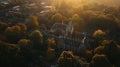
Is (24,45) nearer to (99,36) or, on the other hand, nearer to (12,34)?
(12,34)

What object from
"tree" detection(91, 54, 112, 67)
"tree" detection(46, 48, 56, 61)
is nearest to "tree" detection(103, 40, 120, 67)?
"tree" detection(91, 54, 112, 67)

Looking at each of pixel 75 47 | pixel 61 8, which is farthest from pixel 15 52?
pixel 61 8

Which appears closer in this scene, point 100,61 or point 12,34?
point 100,61

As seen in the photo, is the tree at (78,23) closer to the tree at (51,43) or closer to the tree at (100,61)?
the tree at (51,43)

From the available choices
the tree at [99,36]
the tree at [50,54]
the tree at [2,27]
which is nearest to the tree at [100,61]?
the tree at [50,54]

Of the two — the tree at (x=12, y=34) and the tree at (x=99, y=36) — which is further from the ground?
the tree at (x=12, y=34)

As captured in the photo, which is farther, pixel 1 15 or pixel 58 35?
pixel 1 15

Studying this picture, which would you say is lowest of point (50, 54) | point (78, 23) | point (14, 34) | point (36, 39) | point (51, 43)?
point (50, 54)

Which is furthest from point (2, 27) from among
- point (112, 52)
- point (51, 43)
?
point (112, 52)

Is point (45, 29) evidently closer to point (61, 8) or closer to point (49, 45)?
point (49, 45)

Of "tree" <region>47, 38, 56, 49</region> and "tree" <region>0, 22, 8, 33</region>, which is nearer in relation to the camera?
"tree" <region>47, 38, 56, 49</region>

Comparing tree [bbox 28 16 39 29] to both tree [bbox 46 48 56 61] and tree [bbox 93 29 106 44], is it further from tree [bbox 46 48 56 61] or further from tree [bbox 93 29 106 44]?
tree [bbox 46 48 56 61]
